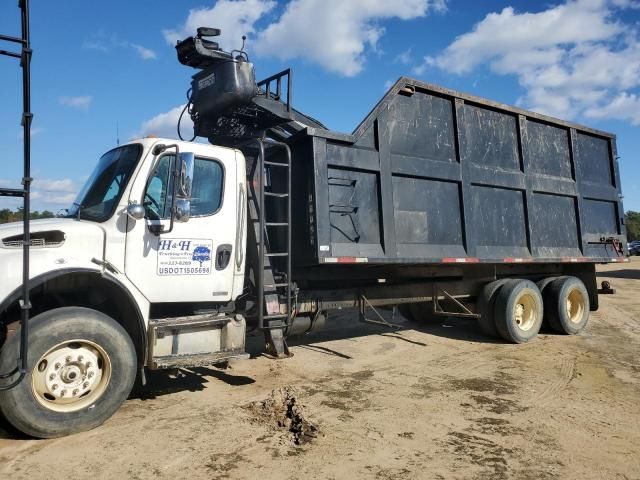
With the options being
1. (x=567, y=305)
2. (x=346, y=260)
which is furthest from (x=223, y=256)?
(x=567, y=305)

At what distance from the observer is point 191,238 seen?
199 inches

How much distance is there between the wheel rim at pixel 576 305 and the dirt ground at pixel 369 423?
6.70ft

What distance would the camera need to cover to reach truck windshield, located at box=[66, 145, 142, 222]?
478 centimetres

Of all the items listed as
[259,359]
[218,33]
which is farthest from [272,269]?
[218,33]

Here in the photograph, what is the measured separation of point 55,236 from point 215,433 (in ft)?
7.10

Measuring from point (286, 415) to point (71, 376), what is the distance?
185 cm

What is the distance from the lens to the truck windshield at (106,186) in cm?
478

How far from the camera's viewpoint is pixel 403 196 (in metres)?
6.71

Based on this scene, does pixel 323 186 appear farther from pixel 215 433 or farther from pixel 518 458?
pixel 518 458

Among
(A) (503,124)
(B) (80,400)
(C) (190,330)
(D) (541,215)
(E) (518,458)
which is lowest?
(E) (518,458)

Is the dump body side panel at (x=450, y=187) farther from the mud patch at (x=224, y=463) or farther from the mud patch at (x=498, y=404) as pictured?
the mud patch at (x=224, y=463)

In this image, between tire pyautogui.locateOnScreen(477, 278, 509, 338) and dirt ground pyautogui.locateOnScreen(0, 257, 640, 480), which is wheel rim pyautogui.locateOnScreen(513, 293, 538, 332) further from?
dirt ground pyautogui.locateOnScreen(0, 257, 640, 480)

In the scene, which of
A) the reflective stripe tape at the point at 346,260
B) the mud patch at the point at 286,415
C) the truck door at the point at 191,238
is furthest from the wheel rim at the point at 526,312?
the truck door at the point at 191,238

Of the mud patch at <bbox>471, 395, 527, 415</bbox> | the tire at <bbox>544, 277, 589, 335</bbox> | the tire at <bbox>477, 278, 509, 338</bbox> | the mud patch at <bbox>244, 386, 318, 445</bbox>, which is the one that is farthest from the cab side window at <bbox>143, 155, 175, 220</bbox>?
the tire at <bbox>544, 277, 589, 335</bbox>
